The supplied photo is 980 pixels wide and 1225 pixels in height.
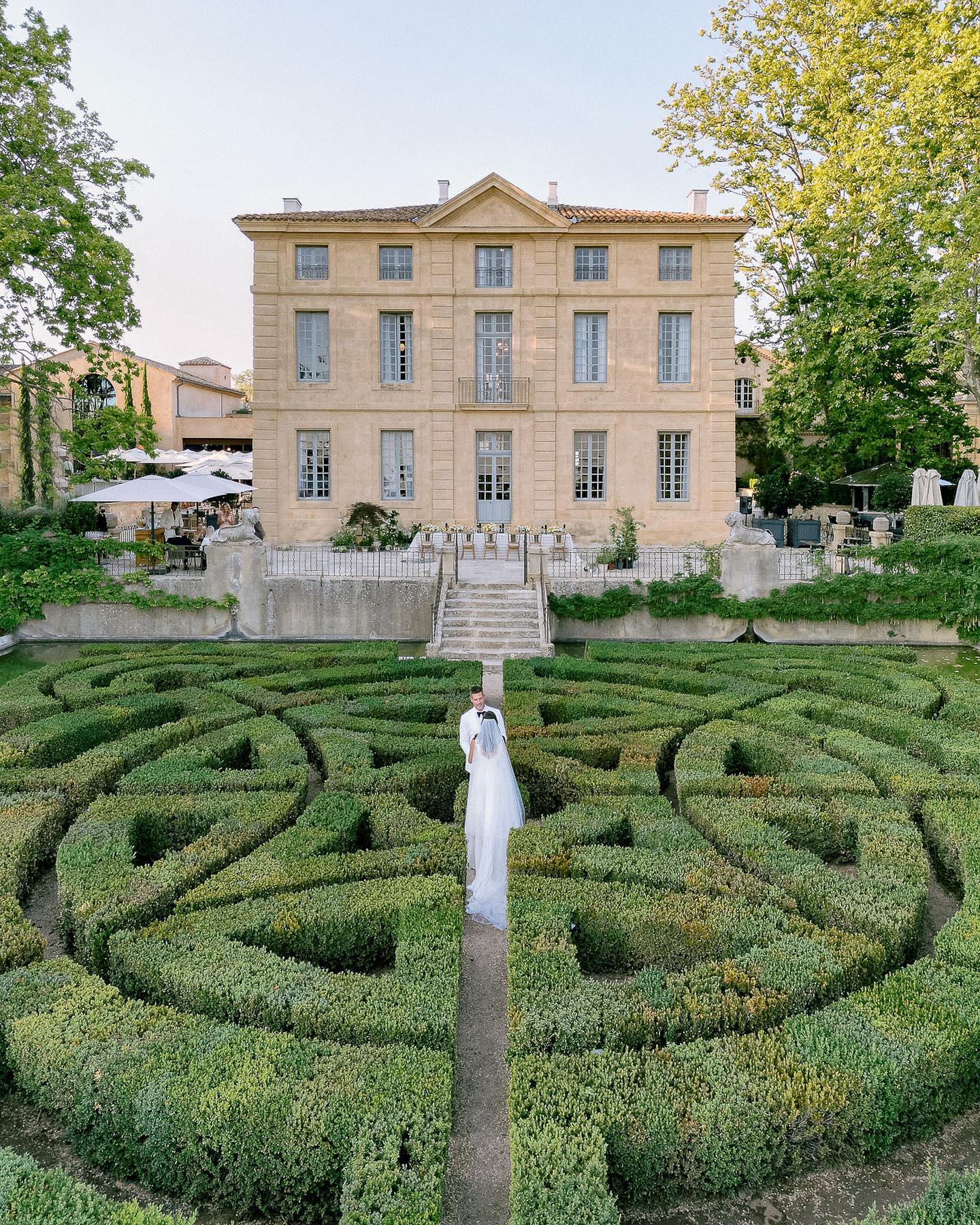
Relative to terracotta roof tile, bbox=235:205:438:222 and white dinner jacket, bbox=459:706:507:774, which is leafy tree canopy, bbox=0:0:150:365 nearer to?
terracotta roof tile, bbox=235:205:438:222

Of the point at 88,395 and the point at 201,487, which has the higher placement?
the point at 88,395

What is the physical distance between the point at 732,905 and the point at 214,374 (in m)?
53.7

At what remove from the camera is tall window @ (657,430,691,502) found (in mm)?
27312

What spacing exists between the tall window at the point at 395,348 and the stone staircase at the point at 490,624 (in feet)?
33.6

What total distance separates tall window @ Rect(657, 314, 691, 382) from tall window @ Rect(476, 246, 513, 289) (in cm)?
451

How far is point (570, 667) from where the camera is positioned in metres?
14.6

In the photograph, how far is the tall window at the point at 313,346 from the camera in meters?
27.2

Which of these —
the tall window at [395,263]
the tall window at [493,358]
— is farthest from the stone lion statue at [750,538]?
the tall window at [395,263]

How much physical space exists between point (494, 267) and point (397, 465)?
20.1ft

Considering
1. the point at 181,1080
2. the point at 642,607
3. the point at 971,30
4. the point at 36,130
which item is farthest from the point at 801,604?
the point at 36,130

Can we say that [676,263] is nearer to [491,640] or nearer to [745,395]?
[491,640]

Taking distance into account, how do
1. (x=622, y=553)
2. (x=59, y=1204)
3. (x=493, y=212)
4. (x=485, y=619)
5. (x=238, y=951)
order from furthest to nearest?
1. (x=493, y=212)
2. (x=622, y=553)
3. (x=485, y=619)
4. (x=238, y=951)
5. (x=59, y=1204)

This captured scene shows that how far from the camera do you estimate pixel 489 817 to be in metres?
8.16

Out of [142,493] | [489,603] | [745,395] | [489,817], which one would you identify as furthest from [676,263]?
[489,817]
